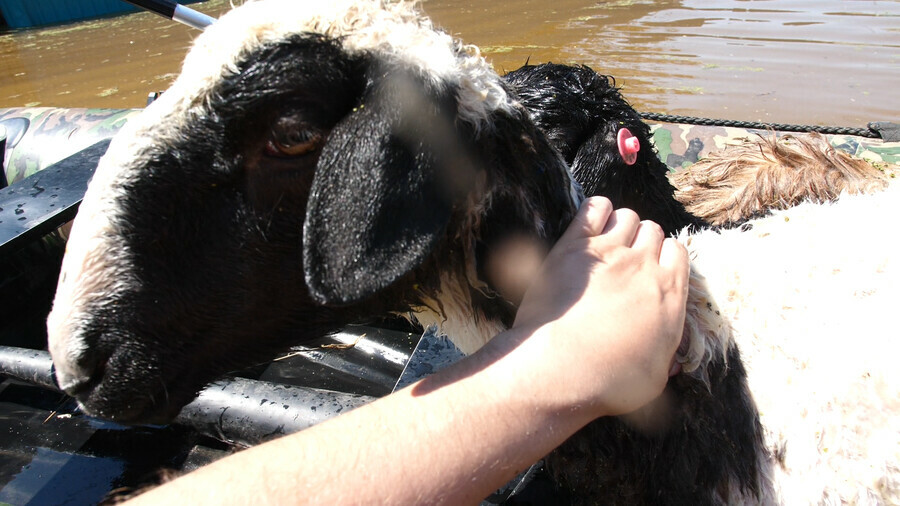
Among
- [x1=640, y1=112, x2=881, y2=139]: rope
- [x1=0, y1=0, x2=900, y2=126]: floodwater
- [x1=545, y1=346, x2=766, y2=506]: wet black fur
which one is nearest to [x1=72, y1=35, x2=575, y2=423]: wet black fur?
[x1=545, y1=346, x2=766, y2=506]: wet black fur

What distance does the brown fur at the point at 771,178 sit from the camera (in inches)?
123

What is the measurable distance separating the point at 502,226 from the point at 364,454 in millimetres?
680

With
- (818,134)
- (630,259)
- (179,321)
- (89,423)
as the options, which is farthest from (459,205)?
(818,134)

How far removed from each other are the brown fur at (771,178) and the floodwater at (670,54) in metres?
3.18

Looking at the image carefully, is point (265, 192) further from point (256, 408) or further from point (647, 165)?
point (647, 165)

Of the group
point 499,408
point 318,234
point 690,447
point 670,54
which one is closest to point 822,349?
point 690,447

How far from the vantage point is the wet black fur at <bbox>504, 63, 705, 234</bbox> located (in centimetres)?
286

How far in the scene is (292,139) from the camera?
1.40 metres

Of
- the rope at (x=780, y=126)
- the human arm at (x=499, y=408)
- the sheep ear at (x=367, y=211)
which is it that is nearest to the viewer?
the human arm at (x=499, y=408)

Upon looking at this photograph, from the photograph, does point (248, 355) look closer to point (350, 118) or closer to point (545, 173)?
point (350, 118)

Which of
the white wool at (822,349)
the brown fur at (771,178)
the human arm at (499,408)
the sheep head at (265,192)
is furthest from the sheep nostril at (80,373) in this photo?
the brown fur at (771,178)

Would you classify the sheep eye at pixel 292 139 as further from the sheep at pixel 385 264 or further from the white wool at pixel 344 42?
the white wool at pixel 344 42

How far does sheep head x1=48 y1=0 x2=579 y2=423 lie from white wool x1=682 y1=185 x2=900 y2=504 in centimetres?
85

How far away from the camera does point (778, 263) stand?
73.0 inches
